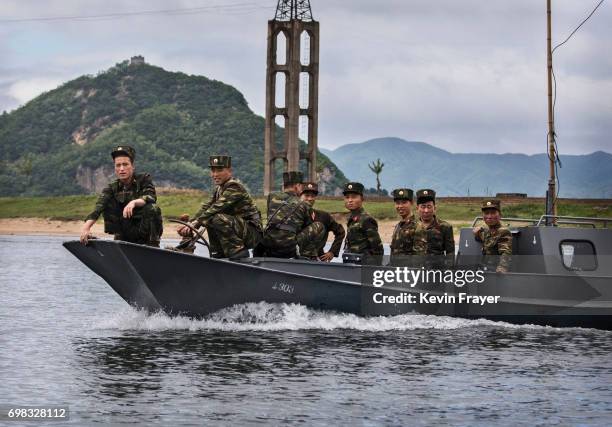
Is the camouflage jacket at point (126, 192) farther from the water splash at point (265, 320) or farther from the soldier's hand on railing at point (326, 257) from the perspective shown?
the soldier's hand on railing at point (326, 257)

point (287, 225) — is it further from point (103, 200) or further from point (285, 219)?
point (103, 200)

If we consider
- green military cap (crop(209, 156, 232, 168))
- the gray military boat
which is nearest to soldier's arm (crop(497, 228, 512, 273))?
the gray military boat

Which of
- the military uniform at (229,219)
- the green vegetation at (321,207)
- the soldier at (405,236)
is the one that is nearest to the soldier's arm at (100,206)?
the military uniform at (229,219)

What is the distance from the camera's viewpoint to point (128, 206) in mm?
17766

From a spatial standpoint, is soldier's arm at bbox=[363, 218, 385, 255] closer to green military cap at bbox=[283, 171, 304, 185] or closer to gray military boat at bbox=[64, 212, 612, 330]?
gray military boat at bbox=[64, 212, 612, 330]

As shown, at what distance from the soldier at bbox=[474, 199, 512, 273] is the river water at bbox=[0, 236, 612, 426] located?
1287mm

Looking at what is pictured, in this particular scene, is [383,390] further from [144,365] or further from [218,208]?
[218,208]

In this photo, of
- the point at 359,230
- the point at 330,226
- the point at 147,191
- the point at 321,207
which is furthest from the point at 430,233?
the point at 321,207

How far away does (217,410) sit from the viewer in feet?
44.9

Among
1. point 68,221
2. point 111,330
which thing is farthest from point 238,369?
point 68,221

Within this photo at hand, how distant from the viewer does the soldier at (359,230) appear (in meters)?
20.4

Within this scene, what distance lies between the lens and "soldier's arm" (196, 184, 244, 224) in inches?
743

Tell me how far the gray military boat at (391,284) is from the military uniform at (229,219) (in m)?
0.34

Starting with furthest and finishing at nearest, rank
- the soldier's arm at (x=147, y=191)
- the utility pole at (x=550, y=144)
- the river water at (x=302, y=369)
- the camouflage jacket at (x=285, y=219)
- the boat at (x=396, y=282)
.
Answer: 1. the utility pole at (x=550, y=144)
2. the camouflage jacket at (x=285, y=219)
3. the boat at (x=396, y=282)
4. the soldier's arm at (x=147, y=191)
5. the river water at (x=302, y=369)
